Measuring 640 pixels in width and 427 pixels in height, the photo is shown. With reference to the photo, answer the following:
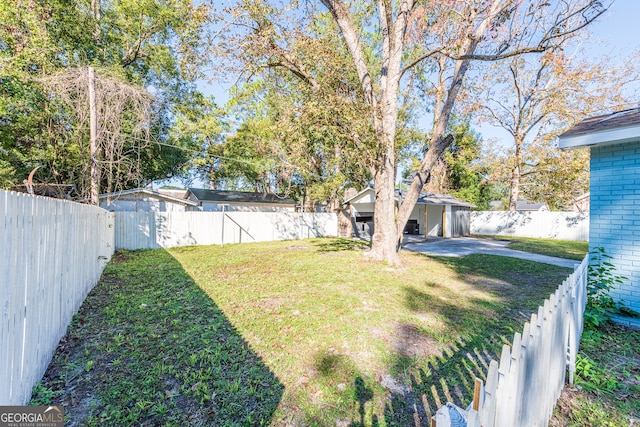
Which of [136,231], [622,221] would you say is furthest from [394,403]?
[136,231]

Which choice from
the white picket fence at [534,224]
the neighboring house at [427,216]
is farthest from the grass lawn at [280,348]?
the white picket fence at [534,224]

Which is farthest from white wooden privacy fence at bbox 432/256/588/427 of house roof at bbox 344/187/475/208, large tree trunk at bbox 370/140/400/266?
house roof at bbox 344/187/475/208

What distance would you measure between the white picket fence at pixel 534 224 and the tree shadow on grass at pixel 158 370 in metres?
20.9

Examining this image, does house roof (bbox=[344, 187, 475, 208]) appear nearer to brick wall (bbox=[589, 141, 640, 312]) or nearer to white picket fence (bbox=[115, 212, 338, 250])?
white picket fence (bbox=[115, 212, 338, 250])

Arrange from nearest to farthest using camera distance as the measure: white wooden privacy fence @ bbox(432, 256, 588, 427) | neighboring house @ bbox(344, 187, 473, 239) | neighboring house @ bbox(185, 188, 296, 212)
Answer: white wooden privacy fence @ bbox(432, 256, 588, 427) < neighboring house @ bbox(344, 187, 473, 239) < neighboring house @ bbox(185, 188, 296, 212)

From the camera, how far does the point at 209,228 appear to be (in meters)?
12.7

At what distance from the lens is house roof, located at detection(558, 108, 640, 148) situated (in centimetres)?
373

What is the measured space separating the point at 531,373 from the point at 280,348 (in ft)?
7.57

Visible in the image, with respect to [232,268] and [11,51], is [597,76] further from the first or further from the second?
[11,51]

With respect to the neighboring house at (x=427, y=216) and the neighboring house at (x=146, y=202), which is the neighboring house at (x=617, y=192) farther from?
the neighboring house at (x=146, y=202)

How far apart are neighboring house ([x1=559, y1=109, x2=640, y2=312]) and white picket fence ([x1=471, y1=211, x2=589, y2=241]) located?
16.5 metres

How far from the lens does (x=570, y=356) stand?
104 inches

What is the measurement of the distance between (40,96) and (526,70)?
77.9 ft

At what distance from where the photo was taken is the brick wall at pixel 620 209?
3.89m
